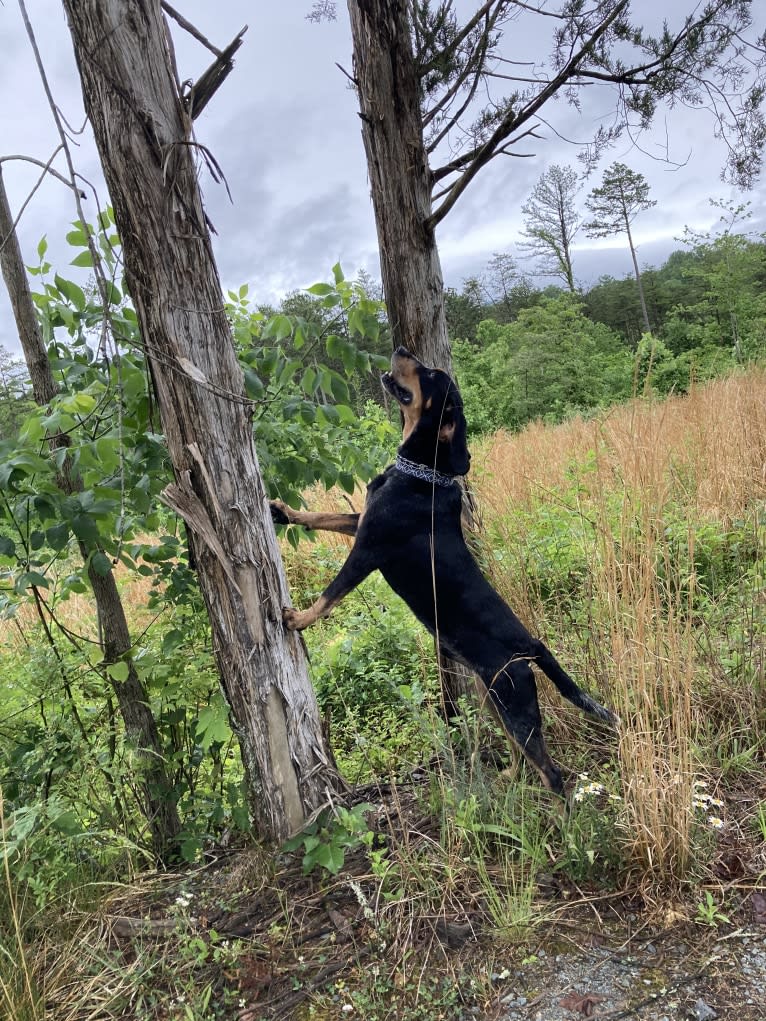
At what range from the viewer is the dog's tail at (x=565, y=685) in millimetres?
2492

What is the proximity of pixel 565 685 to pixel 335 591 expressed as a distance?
1.04 m

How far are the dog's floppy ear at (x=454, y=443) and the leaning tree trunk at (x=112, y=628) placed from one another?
4.89ft

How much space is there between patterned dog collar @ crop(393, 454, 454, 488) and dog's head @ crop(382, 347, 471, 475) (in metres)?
0.02

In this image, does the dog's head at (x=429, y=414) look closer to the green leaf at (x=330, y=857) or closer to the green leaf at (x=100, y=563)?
the green leaf at (x=100, y=563)

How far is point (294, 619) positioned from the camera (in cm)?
230

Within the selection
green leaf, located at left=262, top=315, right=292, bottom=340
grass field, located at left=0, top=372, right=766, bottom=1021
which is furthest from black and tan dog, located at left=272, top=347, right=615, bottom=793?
green leaf, located at left=262, top=315, right=292, bottom=340

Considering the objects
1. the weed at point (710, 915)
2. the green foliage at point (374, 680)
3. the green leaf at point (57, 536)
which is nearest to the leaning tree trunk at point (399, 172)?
the green foliage at point (374, 680)

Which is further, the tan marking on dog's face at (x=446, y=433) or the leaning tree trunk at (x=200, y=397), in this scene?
the tan marking on dog's face at (x=446, y=433)

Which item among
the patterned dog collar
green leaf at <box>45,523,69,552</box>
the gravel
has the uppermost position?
green leaf at <box>45,523,69,552</box>

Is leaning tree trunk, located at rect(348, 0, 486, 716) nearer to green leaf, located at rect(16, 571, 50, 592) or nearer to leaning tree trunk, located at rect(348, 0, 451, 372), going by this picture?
leaning tree trunk, located at rect(348, 0, 451, 372)

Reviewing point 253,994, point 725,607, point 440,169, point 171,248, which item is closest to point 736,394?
point 725,607

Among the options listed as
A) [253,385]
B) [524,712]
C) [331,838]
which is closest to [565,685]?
[524,712]

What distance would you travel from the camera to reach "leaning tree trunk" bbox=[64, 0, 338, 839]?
194cm

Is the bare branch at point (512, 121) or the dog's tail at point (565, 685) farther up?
the bare branch at point (512, 121)
